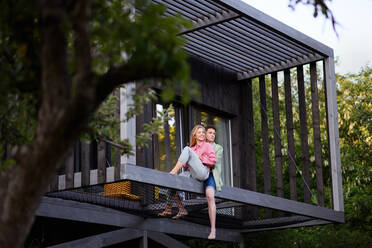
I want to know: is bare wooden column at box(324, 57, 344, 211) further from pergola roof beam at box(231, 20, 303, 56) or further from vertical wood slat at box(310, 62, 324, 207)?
pergola roof beam at box(231, 20, 303, 56)

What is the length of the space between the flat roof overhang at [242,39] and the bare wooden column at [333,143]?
46 cm

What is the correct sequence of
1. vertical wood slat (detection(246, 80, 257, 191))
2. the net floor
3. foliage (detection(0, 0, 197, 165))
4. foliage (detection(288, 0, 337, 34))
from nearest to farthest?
foliage (detection(0, 0, 197, 165))
foliage (detection(288, 0, 337, 34))
the net floor
vertical wood slat (detection(246, 80, 257, 191))

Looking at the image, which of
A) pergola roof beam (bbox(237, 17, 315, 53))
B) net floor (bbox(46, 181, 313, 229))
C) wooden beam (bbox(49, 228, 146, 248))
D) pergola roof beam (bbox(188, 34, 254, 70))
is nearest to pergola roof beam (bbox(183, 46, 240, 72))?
pergola roof beam (bbox(188, 34, 254, 70))

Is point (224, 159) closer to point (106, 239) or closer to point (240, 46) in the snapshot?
point (240, 46)

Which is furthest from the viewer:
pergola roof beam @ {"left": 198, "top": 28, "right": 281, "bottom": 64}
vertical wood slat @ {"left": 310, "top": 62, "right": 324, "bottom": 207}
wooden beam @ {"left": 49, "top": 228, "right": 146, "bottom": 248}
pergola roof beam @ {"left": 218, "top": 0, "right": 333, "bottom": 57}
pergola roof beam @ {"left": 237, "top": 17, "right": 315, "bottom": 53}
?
vertical wood slat @ {"left": 310, "top": 62, "right": 324, "bottom": 207}

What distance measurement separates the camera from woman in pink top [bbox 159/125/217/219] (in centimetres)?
736

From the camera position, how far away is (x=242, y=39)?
33.1 ft

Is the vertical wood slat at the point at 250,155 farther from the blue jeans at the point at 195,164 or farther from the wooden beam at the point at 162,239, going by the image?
the blue jeans at the point at 195,164

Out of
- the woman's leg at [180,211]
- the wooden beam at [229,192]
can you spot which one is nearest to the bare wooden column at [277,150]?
the wooden beam at [229,192]

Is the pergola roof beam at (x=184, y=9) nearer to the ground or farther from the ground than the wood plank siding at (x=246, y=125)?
farther from the ground

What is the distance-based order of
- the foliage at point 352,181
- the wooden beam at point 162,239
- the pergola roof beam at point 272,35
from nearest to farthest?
the wooden beam at point 162,239, the pergola roof beam at point 272,35, the foliage at point 352,181

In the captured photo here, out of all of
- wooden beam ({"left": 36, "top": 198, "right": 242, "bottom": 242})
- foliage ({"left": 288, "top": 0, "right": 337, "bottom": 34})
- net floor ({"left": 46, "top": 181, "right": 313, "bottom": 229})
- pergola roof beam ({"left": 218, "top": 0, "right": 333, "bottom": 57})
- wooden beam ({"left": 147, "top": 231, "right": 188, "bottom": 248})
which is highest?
pergola roof beam ({"left": 218, "top": 0, "right": 333, "bottom": 57})

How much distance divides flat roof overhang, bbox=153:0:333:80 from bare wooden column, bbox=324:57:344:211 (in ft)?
1.50

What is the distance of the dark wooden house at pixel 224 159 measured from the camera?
7824mm
